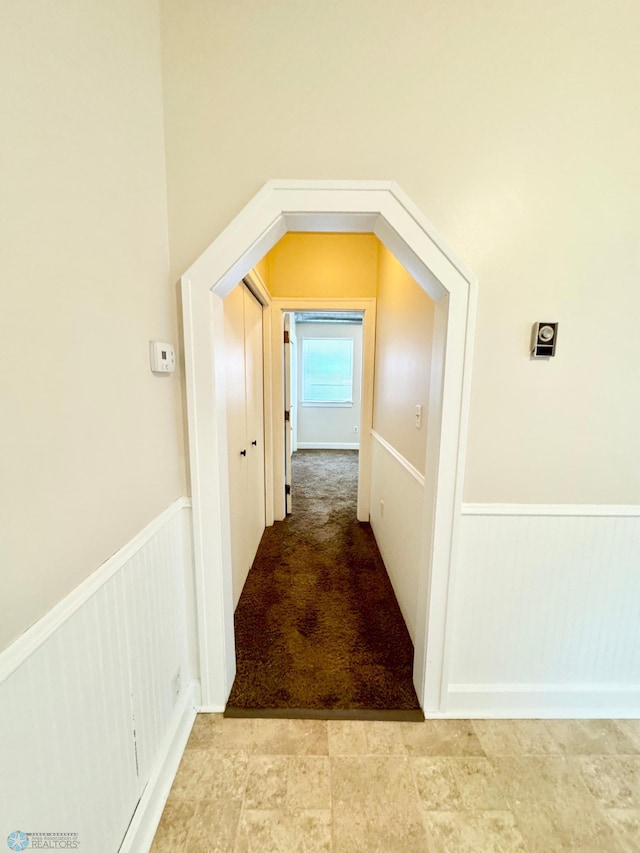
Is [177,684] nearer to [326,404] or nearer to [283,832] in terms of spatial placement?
[283,832]

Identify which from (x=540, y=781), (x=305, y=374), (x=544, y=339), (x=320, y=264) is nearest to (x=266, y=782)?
(x=540, y=781)

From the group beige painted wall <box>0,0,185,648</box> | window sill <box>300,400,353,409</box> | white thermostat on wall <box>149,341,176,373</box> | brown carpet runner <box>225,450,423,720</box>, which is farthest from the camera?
window sill <box>300,400,353,409</box>

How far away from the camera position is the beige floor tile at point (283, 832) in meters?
1.03

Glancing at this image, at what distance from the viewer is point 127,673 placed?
3.25ft

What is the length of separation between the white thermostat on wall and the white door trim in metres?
0.08

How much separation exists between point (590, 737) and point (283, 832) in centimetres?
129

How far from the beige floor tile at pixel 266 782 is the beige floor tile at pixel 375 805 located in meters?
0.18

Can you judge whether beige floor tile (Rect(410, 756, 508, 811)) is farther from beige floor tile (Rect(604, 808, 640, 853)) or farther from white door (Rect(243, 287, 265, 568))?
white door (Rect(243, 287, 265, 568))

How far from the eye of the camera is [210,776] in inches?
47.8

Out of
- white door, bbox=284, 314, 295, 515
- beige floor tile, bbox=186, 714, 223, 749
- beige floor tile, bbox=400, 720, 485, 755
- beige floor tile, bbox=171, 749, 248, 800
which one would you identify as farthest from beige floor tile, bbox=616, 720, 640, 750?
white door, bbox=284, 314, 295, 515

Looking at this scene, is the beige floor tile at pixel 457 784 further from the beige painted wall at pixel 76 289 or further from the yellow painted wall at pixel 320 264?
the yellow painted wall at pixel 320 264

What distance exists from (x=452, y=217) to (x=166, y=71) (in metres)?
1.13

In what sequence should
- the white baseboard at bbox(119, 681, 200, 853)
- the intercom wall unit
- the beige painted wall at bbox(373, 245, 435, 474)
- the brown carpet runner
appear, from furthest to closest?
the beige painted wall at bbox(373, 245, 435, 474), the brown carpet runner, the intercom wall unit, the white baseboard at bbox(119, 681, 200, 853)

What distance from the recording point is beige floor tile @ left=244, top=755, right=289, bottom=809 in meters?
1.14
